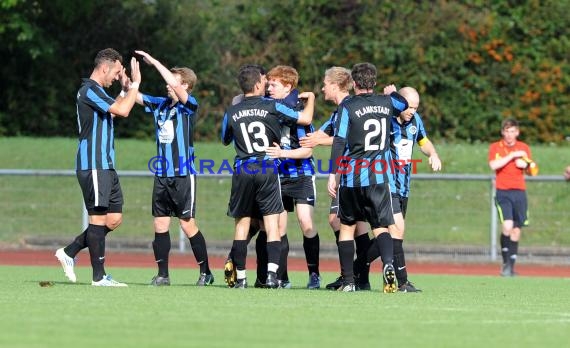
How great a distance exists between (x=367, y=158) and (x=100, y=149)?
2.39 meters

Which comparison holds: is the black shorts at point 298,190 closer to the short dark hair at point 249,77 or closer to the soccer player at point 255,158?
the soccer player at point 255,158

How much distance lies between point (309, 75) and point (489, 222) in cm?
949

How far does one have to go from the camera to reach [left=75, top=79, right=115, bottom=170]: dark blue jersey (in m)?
11.8

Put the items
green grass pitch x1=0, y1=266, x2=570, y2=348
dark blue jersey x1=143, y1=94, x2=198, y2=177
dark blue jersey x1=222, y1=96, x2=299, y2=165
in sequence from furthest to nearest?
dark blue jersey x1=143, y1=94, x2=198, y2=177
dark blue jersey x1=222, y1=96, x2=299, y2=165
green grass pitch x1=0, y1=266, x2=570, y2=348

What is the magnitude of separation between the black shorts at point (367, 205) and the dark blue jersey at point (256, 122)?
82 centimetres

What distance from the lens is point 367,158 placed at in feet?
38.0

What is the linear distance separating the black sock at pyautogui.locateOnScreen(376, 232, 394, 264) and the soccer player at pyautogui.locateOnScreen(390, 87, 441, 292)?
483 mm

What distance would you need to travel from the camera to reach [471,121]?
28.7 m

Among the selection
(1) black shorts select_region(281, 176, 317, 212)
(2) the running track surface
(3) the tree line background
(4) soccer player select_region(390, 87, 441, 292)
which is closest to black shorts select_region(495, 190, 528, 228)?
(2) the running track surface

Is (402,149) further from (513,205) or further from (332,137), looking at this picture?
(513,205)

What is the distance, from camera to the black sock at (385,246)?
11.5 meters

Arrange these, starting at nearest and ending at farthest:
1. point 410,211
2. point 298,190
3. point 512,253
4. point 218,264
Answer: point 298,190
point 512,253
point 218,264
point 410,211

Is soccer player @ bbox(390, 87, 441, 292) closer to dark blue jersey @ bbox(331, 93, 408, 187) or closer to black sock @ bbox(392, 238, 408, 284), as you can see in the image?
black sock @ bbox(392, 238, 408, 284)

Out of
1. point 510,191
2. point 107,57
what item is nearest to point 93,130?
point 107,57
